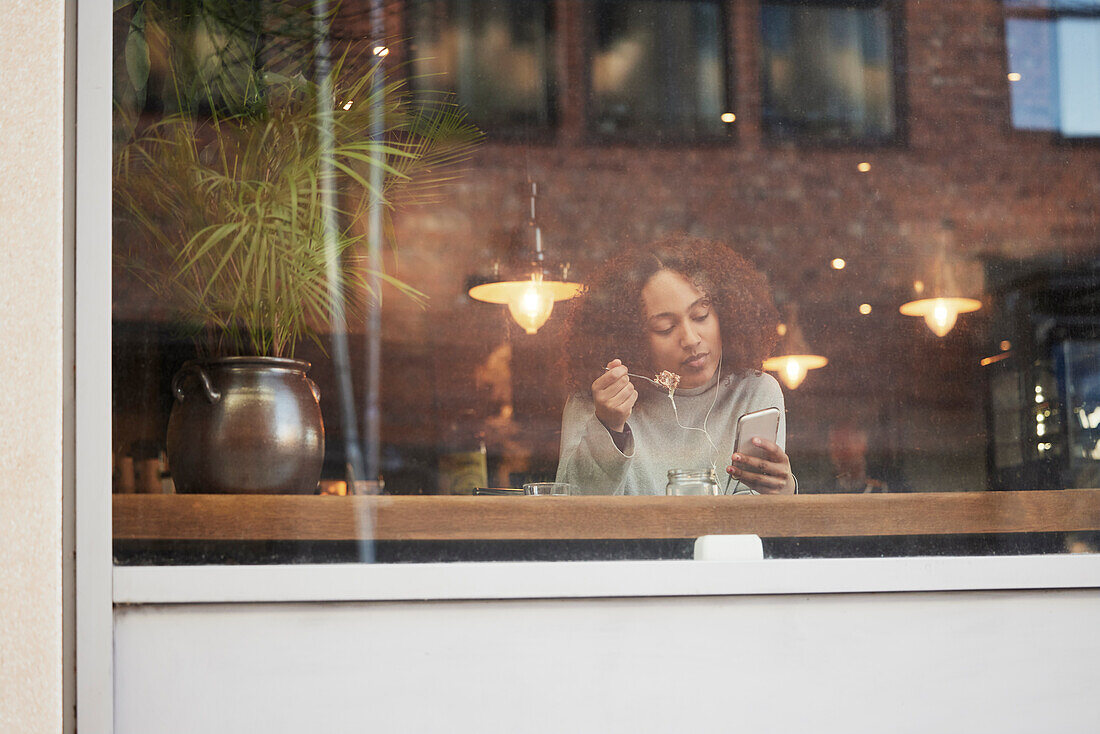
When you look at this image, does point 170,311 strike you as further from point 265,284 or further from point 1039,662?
point 1039,662

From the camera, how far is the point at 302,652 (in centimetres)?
94

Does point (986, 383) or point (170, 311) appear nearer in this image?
point (170, 311)

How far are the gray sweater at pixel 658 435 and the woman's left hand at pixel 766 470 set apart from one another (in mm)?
13

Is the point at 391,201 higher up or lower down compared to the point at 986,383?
higher up

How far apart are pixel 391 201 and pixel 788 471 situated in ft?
1.84

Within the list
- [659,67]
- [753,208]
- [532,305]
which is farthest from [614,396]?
[659,67]

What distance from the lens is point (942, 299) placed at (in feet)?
3.79

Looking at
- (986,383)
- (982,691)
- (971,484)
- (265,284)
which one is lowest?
(982,691)

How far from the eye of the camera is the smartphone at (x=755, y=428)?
111 centimetres

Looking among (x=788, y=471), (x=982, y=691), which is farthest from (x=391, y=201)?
(x=982, y=691)

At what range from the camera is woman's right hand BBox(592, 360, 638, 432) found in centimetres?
110
